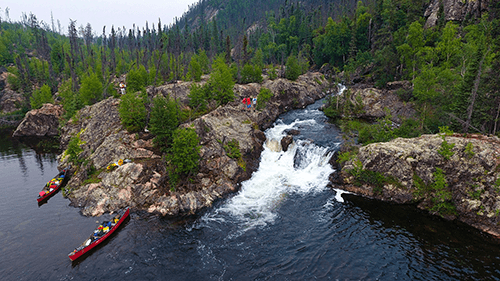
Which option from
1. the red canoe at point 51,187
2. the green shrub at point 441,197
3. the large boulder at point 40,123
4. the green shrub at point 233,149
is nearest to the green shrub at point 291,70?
the green shrub at point 233,149

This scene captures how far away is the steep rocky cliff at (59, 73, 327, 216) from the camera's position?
3997cm

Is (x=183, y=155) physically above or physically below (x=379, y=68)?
below

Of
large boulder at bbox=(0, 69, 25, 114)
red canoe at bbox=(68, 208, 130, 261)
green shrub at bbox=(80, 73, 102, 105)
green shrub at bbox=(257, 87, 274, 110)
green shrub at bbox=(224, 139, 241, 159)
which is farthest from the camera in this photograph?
large boulder at bbox=(0, 69, 25, 114)

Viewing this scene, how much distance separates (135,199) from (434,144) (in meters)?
48.8

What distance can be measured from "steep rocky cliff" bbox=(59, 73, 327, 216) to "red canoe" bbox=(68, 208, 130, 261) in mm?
4689

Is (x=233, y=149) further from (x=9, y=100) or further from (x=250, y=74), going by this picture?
(x=9, y=100)

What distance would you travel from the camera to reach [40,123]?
9038cm

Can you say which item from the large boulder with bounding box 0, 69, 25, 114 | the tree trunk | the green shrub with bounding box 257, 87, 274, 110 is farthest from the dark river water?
the large boulder with bounding box 0, 69, 25, 114

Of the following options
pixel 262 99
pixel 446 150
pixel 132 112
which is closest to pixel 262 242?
pixel 446 150

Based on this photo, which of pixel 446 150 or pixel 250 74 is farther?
pixel 250 74

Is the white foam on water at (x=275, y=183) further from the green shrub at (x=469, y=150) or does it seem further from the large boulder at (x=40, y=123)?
the large boulder at (x=40, y=123)

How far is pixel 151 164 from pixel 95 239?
1593cm

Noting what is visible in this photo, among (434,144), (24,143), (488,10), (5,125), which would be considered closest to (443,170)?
(434,144)

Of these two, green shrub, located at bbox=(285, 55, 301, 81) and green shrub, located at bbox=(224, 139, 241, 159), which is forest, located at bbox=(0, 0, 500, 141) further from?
green shrub, located at bbox=(224, 139, 241, 159)
